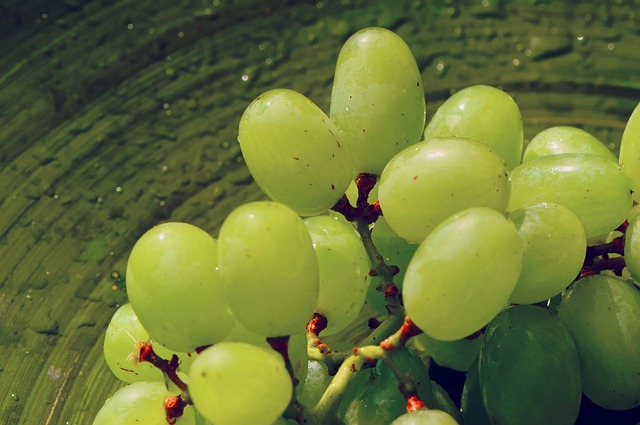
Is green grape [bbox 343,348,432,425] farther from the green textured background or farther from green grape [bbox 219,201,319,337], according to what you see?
the green textured background

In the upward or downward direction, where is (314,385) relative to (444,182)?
downward

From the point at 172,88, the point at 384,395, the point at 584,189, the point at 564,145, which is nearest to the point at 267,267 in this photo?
the point at 384,395

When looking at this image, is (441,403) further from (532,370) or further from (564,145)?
(564,145)

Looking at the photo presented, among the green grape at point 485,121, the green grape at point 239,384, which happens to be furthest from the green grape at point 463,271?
the green grape at point 485,121

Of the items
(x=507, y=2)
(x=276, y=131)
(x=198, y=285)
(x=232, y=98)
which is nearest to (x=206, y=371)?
(x=198, y=285)

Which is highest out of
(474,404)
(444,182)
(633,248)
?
(444,182)

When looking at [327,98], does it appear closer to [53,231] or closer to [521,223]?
[53,231]

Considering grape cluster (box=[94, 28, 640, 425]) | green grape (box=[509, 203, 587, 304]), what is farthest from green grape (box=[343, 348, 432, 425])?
green grape (box=[509, 203, 587, 304])
